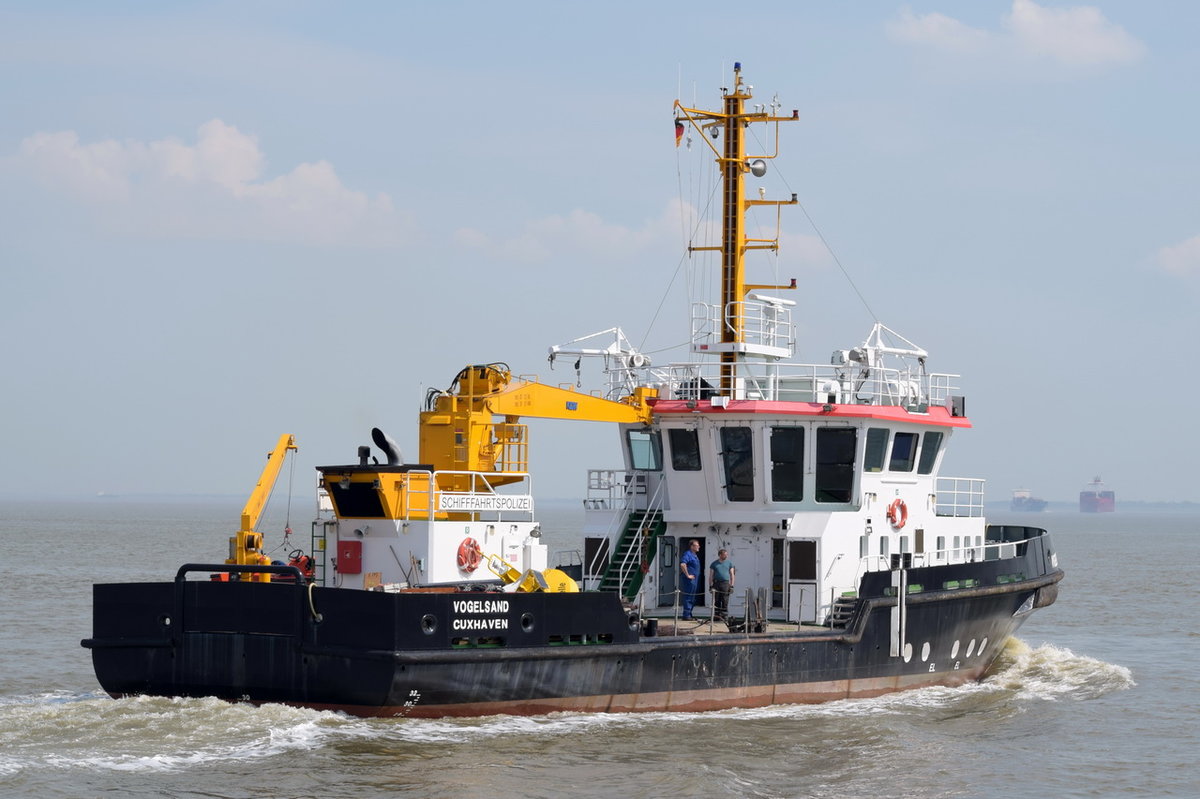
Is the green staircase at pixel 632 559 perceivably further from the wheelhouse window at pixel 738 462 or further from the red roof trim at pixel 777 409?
the red roof trim at pixel 777 409

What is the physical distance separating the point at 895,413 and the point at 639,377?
3.37 meters

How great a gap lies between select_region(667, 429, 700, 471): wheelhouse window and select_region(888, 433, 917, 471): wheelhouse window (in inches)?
103

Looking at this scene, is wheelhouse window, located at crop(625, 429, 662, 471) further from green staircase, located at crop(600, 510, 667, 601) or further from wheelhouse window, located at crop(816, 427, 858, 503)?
wheelhouse window, located at crop(816, 427, 858, 503)

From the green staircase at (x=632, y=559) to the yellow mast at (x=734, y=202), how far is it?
2210 millimetres

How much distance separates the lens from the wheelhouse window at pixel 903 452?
1923 centimetres

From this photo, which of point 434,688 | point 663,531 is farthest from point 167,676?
point 663,531

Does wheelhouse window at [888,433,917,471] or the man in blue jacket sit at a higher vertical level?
wheelhouse window at [888,433,917,471]

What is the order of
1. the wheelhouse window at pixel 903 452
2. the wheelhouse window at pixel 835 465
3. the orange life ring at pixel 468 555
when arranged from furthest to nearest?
the wheelhouse window at pixel 903 452 < the wheelhouse window at pixel 835 465 < the orange life ring at pixel 468 555

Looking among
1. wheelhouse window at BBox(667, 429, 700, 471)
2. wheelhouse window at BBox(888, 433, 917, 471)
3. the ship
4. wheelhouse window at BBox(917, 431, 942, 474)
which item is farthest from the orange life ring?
wheelhouse window at BBox(917, 431, 942, 474)

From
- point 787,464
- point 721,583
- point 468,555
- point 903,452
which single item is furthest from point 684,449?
point 468,555

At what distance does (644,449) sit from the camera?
19.2 meters

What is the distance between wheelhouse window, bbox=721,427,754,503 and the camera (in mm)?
18406

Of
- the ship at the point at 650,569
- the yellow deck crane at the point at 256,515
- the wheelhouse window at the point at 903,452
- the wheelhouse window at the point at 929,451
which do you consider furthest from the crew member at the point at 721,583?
the yellow deck crane at the point at 256,515

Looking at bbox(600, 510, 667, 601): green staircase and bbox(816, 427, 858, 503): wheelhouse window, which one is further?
bbox(600, 510, 667, 601): green staircase
